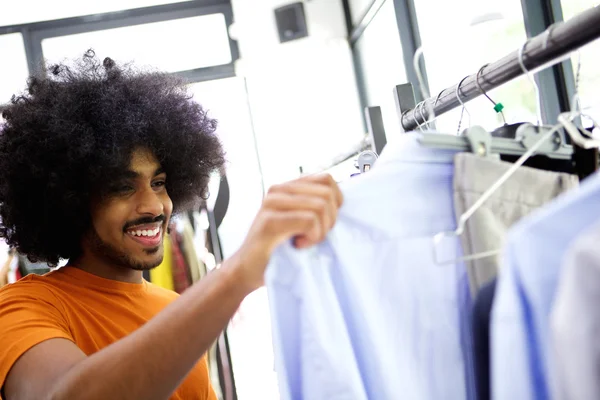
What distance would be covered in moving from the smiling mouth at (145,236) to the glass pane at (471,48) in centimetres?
119

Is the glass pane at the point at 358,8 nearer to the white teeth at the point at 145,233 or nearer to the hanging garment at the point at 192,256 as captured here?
the hanging garment at the point at 192,256

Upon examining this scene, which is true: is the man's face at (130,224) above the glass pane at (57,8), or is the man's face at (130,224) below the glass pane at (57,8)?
below

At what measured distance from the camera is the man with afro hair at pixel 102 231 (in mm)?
703

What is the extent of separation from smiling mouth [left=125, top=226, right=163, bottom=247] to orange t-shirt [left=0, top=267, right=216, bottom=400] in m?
0.12

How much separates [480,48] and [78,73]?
164 cm

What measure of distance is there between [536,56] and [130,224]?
→ 32.4 inches

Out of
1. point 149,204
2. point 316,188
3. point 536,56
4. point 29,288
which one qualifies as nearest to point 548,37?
point 536,56

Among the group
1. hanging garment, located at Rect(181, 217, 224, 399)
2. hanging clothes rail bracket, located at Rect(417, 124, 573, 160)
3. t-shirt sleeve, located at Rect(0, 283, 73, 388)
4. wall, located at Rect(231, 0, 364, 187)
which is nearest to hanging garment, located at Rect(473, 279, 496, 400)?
hanging clothes rail bracket, located at Rect(417, 124, 573, 160)

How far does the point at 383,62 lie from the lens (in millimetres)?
3547

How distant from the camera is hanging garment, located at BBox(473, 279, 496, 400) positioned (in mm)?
606

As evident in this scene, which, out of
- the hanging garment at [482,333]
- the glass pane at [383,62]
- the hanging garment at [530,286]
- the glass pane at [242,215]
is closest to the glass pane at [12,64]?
the glass pane at [242,215]

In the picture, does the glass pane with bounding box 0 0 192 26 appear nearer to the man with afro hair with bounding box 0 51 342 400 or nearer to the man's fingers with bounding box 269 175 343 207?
the man with afro hair with bounding box 0 51 342 400

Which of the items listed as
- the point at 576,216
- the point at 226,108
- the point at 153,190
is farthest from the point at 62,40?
the point at 576,216

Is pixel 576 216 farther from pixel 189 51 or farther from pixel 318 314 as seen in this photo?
pixel 189 51
